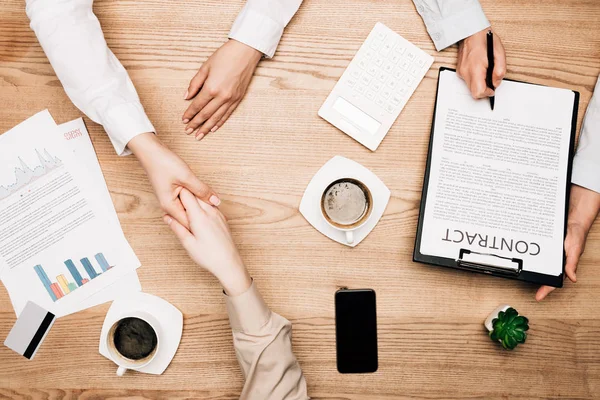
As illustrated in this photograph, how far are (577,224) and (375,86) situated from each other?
498 millimetres

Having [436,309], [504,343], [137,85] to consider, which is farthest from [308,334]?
[137,85]

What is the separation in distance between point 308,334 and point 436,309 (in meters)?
0.27

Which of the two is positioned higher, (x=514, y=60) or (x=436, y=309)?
(x=514, y=60)

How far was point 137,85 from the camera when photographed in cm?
101

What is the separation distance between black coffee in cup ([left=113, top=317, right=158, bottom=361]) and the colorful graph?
124mm

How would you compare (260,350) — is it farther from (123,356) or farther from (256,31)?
(256,31)

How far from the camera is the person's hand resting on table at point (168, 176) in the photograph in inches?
36.7

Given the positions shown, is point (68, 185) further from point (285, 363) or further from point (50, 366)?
point (285, 363)

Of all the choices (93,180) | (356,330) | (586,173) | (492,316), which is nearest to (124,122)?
(93,180)

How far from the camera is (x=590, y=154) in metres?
0.98

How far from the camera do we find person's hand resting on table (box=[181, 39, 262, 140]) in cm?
98

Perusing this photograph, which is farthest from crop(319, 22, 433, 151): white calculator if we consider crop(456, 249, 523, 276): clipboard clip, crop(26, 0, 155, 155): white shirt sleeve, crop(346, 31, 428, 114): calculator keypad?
crop(26, 0, 155, 155): white shirt sleeve

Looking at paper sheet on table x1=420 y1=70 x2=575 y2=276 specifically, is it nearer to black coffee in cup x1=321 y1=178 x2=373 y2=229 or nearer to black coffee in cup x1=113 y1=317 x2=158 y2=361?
black coffee in cup x1=321 y1=178 x2=373 y2=229

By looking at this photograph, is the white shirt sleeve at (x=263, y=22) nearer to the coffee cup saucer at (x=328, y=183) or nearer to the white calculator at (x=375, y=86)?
the white calculator at (x=375, y=86)
